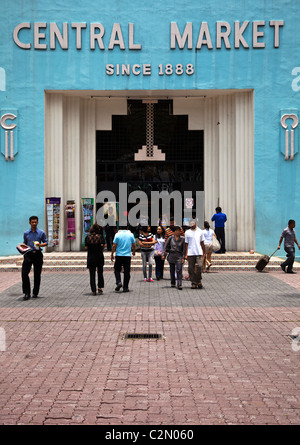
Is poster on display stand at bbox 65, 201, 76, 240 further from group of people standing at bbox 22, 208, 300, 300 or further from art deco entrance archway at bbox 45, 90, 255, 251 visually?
group of people standing at bbox 22, 208, 300, 300

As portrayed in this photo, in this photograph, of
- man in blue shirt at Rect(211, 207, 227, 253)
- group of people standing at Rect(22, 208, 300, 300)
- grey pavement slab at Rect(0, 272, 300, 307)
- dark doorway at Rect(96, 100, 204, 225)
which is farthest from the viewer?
dark doorway at Rect(96, 100, 204, 225)

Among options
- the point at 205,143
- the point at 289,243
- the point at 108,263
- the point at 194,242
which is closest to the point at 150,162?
the point at 205,143

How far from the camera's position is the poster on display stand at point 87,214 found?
20.5m

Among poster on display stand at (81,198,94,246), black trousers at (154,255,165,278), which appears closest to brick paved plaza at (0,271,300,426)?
black trousers at (154,255,165,278)

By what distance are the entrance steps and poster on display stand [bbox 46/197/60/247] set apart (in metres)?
0.81

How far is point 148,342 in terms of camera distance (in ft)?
26.6

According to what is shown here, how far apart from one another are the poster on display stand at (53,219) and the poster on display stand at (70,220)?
429 mm

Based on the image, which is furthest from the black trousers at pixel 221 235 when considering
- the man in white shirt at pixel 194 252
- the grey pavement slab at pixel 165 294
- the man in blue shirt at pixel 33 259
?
the man in blue shirt at pixel 33 259

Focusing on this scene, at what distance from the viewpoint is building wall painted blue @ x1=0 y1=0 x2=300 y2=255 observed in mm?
19391

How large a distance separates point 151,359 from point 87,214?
13705 mm

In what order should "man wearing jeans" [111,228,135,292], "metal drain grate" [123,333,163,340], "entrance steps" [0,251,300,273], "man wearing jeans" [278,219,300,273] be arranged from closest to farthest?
"metal drain grate" [123,333,163,340] < "man wearing jeans" [111,228,135,292] < "man wearing jeans" [278,219,300,273] < "entrance steps" [0,251,300,273]

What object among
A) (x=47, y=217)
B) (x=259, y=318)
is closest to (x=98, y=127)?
(x=47, y=217)

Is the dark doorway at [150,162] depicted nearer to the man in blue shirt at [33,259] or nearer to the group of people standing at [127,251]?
the group of people standing at [127,251]

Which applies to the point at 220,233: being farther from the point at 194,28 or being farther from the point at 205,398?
the point at 205,398
